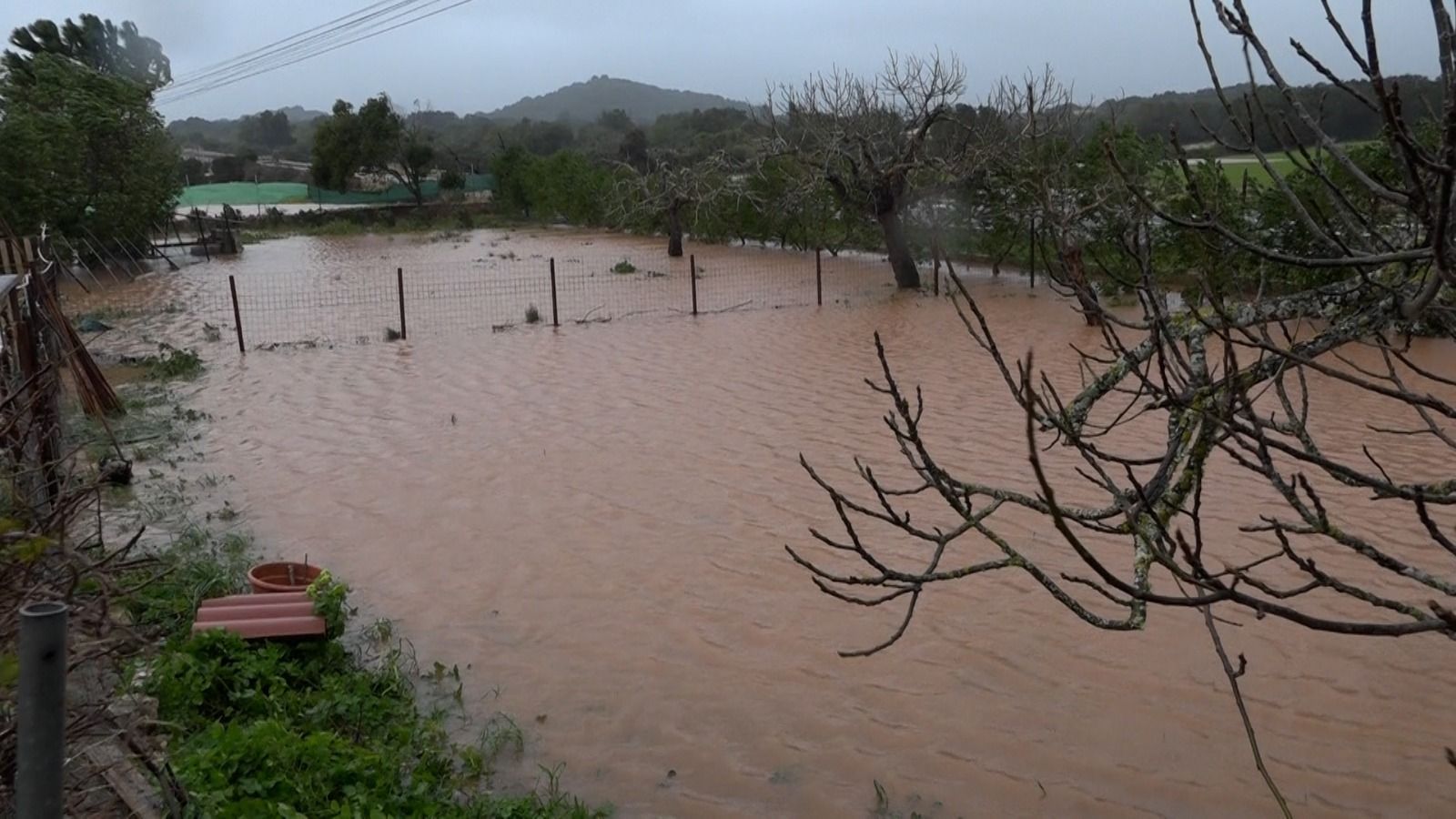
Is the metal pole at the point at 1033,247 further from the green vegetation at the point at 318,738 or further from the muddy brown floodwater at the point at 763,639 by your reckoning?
the green vegetation at the point at 318,738

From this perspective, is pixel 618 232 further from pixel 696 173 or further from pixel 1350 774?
pixel 1350 774

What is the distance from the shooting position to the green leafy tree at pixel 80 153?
21.5m

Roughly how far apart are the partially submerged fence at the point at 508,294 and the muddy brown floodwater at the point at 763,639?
5506 millimetres

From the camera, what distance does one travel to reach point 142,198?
25234mm

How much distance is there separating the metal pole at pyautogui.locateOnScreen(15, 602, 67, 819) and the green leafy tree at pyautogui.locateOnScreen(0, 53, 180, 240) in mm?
22847

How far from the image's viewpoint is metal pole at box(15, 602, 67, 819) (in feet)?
5.24

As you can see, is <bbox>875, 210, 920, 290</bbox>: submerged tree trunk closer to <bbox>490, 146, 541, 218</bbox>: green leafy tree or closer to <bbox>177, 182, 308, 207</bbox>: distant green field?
<bbox>490, 146, 541, 218</bbox>: green leafy tree

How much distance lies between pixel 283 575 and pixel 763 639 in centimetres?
260

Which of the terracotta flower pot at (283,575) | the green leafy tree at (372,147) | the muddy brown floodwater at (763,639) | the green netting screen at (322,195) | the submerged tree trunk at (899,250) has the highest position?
Answer: the green leafy tree at (372,147)

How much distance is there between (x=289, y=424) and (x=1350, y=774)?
9.11 metres

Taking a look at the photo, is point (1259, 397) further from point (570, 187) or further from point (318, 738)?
point (570, 187)

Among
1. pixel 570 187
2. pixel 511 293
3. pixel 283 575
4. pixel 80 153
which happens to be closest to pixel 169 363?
pixel 511 293

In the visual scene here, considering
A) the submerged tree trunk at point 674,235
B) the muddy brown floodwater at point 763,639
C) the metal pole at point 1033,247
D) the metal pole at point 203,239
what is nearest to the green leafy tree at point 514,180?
the metal pole at point 203,239

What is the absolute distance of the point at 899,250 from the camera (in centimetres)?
1953
